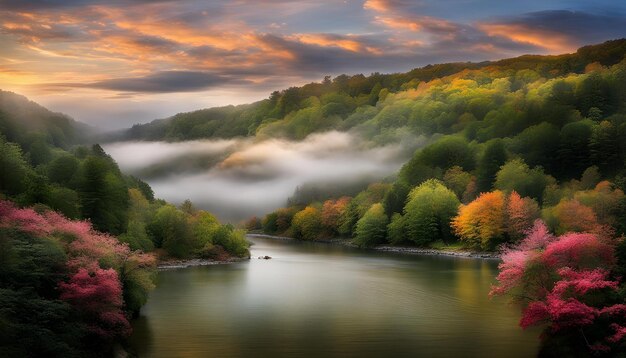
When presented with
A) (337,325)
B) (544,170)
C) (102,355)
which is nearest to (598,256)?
(337,325)

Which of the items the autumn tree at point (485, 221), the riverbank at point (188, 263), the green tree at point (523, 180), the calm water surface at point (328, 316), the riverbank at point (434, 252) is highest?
the green tree at point (523, 180)

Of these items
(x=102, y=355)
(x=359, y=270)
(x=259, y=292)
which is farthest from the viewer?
(x=359, y=270)

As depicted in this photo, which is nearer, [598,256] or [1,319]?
[1,319]

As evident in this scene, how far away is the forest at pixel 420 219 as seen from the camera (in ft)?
116

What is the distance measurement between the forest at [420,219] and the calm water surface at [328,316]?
3.22 m

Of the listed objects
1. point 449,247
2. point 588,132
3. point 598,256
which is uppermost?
point 588,132

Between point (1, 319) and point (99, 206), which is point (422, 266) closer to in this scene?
point (99, 206)

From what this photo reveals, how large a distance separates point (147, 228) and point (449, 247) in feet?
193

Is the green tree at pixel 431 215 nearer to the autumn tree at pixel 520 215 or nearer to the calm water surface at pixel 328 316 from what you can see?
the autumn tree at pixel 520 215

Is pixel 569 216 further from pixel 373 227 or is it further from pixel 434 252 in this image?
pixel 373 227

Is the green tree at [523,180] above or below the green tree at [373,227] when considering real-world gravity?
above

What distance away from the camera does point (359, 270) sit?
3492 inches

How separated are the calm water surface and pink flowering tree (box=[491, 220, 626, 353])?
2777 mm

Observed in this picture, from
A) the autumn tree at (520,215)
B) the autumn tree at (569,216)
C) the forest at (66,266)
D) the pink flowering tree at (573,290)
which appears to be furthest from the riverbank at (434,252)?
the pink flowering tree at (573,290)
